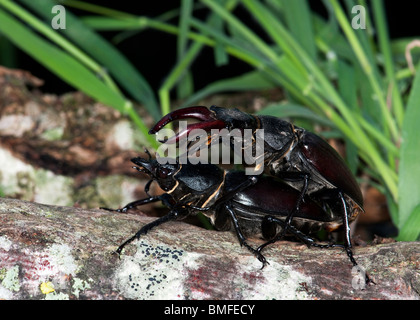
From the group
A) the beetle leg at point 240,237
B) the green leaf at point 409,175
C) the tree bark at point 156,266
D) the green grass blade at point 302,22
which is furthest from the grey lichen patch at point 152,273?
the green grass blade at point 302,22

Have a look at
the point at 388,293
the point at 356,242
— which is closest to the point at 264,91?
the point at 356,242

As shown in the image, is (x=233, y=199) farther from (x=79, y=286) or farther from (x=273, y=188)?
(x=79, y=286)

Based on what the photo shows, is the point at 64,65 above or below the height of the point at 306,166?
above

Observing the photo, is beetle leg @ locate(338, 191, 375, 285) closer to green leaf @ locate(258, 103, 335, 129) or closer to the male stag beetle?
the male stag beetle

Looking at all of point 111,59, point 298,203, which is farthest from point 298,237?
point 111,59
